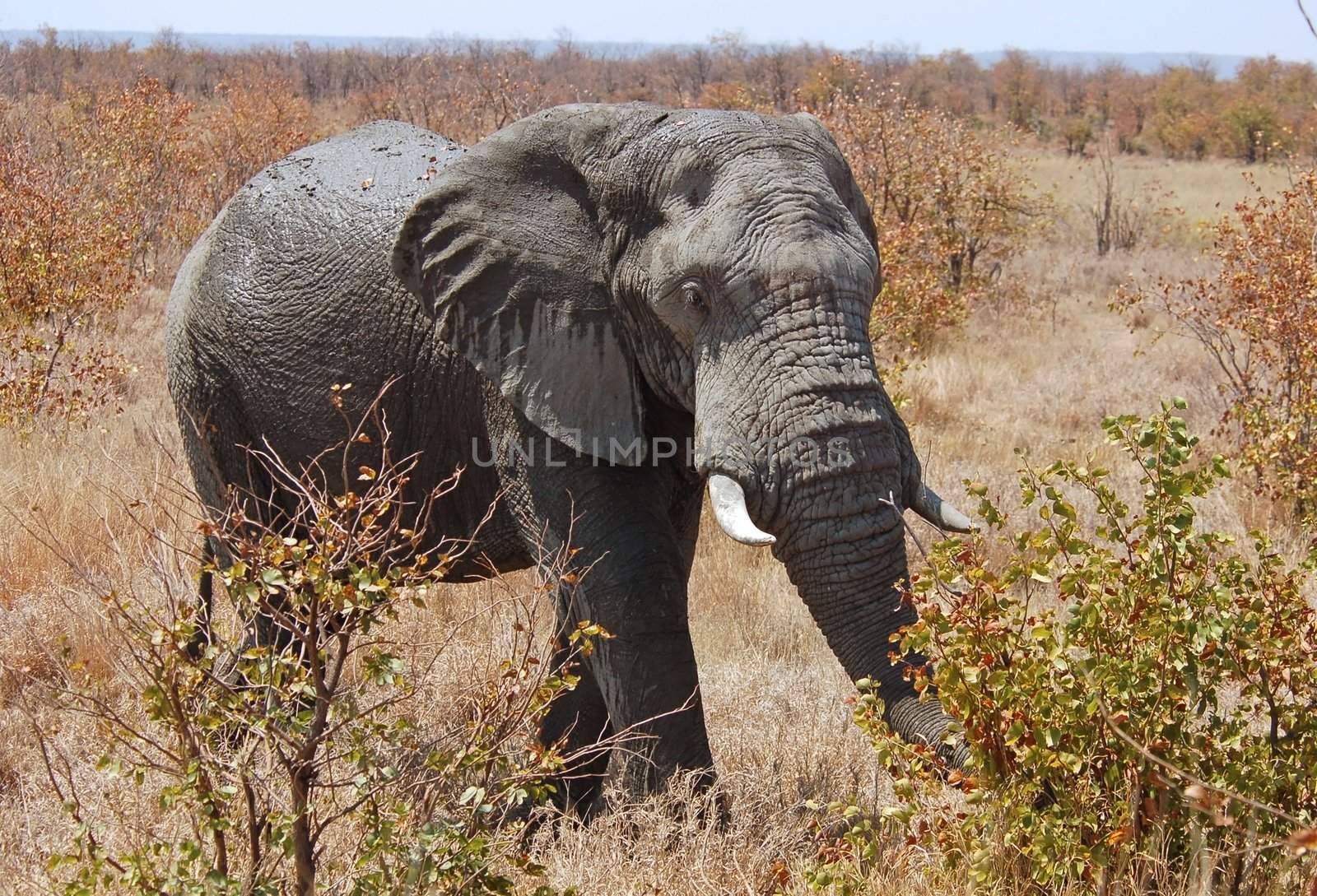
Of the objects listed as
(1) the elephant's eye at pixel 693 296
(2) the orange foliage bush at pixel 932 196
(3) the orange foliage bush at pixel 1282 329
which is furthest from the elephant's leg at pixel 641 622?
(2) the orange foliage bush at pixel 932 196

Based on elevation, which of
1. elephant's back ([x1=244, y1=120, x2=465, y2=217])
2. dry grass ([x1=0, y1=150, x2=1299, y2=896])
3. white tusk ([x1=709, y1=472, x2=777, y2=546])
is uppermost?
elephant's back ([x1=244, y1=120, x2=465, y2=217])

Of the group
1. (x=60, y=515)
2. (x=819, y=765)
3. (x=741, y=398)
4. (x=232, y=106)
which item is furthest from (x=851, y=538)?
(x=232, y=106)

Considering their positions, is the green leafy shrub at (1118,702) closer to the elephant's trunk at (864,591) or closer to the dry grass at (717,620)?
the elephant's trunk at (864,591)

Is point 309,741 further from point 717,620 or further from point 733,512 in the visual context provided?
point 717,620

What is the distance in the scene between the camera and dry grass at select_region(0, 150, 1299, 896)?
154 inches

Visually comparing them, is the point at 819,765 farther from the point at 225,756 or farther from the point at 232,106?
the point at 232,106

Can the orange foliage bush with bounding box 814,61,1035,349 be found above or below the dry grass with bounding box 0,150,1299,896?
above

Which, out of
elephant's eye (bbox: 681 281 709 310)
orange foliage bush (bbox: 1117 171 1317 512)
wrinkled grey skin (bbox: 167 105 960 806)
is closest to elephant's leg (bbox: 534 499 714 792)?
wrinkled grey skin (bbox: 167 105 960 806)

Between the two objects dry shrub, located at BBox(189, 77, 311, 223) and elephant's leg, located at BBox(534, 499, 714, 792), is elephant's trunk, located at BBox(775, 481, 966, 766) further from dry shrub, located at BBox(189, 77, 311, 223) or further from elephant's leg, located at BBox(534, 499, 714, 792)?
dry shrub, located at BBox(189, 77, 311, 223)

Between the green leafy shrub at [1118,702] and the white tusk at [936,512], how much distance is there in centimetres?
24

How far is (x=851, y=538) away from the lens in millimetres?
3473

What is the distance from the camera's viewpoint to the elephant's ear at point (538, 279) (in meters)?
3.96

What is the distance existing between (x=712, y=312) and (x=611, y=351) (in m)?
0.40

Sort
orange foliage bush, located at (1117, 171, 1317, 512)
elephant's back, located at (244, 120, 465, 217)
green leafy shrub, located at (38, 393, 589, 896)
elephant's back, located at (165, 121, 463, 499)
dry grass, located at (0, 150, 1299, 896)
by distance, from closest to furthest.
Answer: green leafy shrub, located at (38, 393, 589, 896) < dry grass, located at (0, 150, 1299, 896) < elephant's back, located at (165, 121, 463, 499) < elephant's back, located at (244, 120, 465, 217) < orange foliage bush, located at (1117, 171, 1317, 512)
